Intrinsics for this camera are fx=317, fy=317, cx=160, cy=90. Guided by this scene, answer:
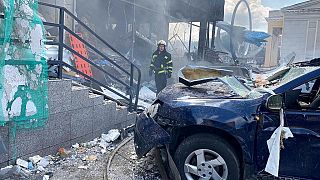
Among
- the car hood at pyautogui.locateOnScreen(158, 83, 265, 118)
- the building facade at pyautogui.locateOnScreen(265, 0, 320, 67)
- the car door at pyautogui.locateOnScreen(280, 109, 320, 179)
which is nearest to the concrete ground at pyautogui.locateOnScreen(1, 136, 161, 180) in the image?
the car hood at pyautogui.locateOnScreen(158, 83, 265, 118)

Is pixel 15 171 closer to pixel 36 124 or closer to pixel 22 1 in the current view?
pixel 36 124

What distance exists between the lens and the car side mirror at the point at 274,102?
3355mm

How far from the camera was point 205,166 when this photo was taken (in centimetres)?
352

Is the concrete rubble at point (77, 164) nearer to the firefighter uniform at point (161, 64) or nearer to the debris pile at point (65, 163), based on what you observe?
the debris pile at point (65, 163)

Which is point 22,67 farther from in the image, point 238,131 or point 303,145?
point 303,145

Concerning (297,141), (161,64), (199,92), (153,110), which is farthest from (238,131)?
(161,64)

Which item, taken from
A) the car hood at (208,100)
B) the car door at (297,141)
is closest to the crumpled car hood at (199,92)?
the car hood at (208,100)

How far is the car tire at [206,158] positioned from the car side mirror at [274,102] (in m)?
0.62

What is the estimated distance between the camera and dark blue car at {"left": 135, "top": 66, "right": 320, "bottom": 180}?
329 centimetres

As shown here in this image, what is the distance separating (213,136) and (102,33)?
10.8 meters

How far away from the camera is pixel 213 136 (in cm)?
358

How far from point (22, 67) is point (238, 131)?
9.26ft

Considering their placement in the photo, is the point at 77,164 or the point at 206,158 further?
the point at 77,164

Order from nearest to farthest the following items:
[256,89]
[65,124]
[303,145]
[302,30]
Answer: [303,145], [256,89], [65,124], [302,30]
